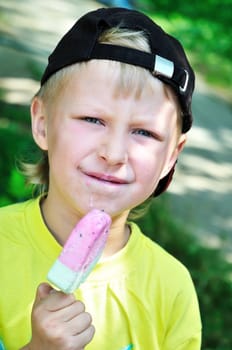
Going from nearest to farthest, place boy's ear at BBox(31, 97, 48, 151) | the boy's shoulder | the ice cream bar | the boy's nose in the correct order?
the ice cream bar
the boy's nose
boy's ear at BBox(31, 97, 48, 151)
the boy's shoulder

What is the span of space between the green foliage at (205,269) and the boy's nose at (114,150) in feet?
8.71

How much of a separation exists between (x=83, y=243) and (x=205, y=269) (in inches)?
129

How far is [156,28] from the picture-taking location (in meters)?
2.67

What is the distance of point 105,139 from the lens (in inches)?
95.5

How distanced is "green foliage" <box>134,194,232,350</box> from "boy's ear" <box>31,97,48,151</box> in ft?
8.17

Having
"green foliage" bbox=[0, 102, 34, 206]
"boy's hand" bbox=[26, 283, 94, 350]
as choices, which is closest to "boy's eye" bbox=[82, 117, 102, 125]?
"boy's hand" bbox=[26, 283, 94, 350]

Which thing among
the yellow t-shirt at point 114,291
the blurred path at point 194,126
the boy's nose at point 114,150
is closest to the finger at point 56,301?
the yellow t-shirt at point 114,291

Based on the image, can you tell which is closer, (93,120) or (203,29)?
(93,120)

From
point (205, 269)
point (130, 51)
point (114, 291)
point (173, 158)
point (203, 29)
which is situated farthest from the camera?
point (203, 29)

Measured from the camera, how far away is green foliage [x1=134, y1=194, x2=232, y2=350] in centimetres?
493

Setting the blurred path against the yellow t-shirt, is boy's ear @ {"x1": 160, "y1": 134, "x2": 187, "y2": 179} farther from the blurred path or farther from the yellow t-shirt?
the blurred path

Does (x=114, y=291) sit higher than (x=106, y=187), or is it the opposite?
(x=106, y=187)

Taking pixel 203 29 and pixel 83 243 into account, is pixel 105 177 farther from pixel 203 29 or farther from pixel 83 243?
pixel 203 29

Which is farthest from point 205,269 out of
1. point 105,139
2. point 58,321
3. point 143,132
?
point 58,321
